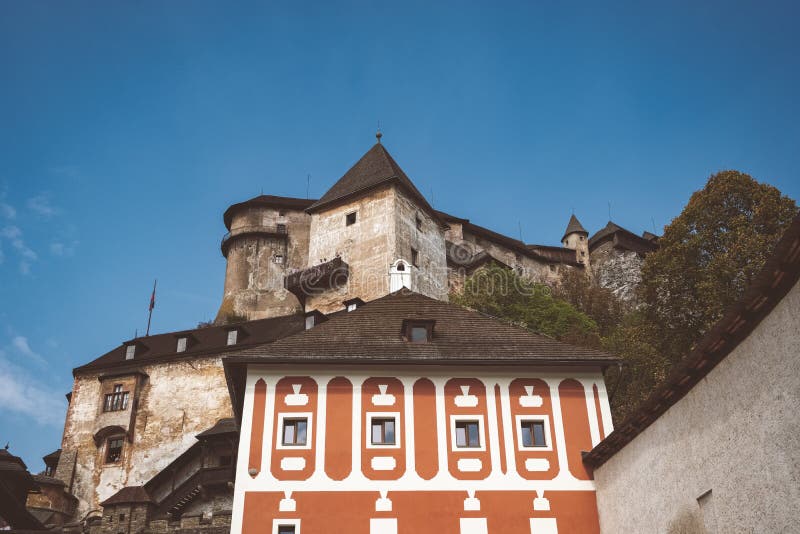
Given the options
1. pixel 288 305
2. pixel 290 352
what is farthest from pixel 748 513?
pixel 288 305

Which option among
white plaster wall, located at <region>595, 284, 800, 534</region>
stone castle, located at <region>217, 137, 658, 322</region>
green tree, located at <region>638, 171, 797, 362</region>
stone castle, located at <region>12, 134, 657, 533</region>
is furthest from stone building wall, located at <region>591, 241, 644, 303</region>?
white plaster wall, located at <region>595, 284, 800, 534</region>

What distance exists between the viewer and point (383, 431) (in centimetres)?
1975

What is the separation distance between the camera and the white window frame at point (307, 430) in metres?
19.3

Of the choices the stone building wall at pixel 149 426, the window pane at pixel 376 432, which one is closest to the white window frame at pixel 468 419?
the window pane at pixel 376 432

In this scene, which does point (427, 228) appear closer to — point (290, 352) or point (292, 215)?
point (292, 215)

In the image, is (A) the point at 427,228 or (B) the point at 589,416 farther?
(A) the point at 427,228

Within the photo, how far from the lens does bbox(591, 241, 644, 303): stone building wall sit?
226 ft

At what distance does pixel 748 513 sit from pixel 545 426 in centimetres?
828

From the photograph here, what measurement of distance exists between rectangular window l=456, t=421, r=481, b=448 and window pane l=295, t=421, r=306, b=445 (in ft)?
12.9

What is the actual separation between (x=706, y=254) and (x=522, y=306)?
16.3 meters

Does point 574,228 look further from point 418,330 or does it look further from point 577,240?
point 418,330

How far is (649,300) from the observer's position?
1248 inches

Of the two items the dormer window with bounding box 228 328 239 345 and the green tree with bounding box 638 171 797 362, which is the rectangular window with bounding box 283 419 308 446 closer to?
the green tree with bounding box 638 171 797 362

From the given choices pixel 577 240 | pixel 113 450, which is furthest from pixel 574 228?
pixel 113 450
